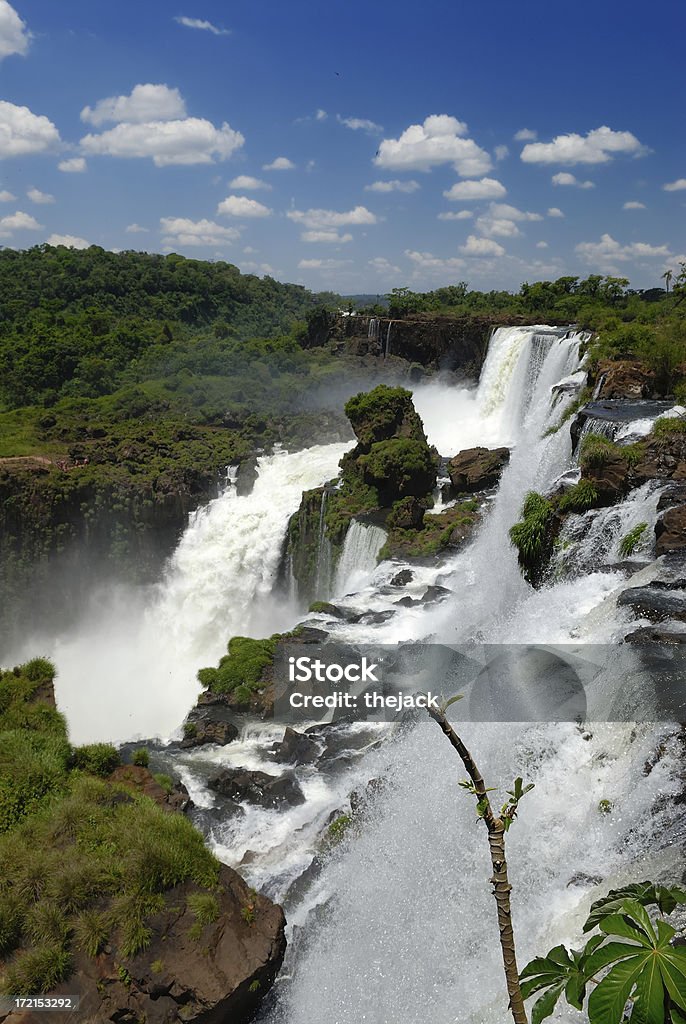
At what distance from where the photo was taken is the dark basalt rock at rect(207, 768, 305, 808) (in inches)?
392

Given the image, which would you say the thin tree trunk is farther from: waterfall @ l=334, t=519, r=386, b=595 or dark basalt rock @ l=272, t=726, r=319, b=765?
waterfall @ l=334, t=519, r=386, b=595

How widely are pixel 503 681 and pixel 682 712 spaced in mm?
2784

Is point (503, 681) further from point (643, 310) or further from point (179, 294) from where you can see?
point (179, 294)

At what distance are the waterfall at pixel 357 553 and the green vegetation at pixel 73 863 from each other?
1176 cm

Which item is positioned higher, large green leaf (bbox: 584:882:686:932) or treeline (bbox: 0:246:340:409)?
treeline (bbox: 0:246:340:409)

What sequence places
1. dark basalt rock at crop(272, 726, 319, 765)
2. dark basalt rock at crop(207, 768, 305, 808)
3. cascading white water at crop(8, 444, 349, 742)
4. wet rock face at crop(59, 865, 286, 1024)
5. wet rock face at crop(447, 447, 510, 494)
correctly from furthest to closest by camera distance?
1. wet rock face at crop(447, 447, 510, 494)
2. cascading white water at crop(8, 444, 349, 742)
3. dark basalt rock at crop(272, 726, 319, 765)
4. dark basalt rock at crop(207, 768, 305, 808)
5. wet rock face at crop(59, 865, 286, 1024)

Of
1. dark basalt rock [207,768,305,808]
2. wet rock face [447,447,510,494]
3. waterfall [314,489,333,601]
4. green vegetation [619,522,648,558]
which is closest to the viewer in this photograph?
dark basalt rock [207,768,305,808]

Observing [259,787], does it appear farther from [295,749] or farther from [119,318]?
[119,318]

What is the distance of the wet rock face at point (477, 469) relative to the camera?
21188 millimetres

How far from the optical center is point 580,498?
512 inches

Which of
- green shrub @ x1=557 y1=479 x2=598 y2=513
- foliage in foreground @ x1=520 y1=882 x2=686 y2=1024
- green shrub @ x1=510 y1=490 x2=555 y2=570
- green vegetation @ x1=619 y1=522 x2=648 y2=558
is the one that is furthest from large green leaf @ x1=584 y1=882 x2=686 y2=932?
green shrub @ x1=557 y1=479 x2=598 y2=513

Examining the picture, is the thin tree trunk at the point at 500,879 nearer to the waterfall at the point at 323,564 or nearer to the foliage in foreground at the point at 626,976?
the foliage in foreground at the point at 626,976

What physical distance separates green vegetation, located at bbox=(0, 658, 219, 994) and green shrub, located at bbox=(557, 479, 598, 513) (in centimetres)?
899

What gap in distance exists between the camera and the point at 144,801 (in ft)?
25.1
